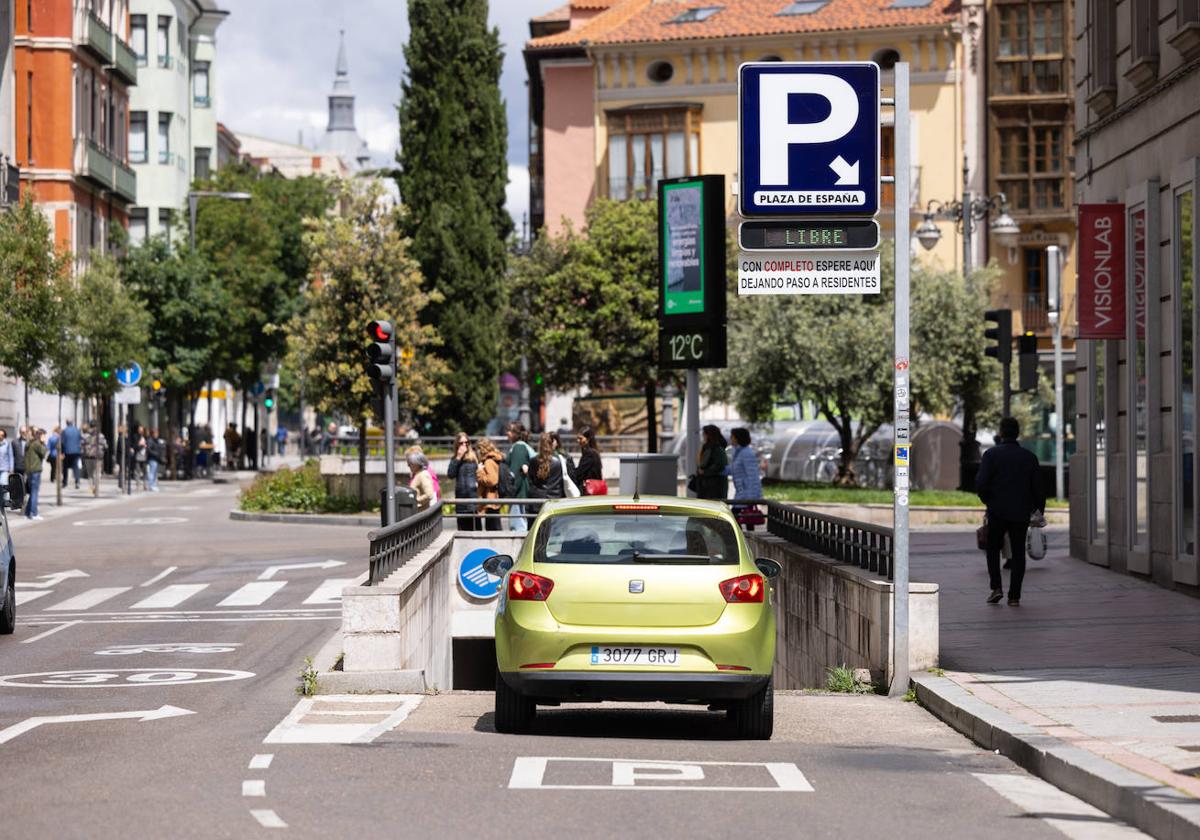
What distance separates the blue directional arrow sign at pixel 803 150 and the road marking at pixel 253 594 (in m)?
10.4

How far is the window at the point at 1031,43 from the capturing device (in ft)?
231

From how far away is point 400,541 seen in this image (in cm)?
1789

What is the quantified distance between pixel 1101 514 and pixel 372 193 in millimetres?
28763

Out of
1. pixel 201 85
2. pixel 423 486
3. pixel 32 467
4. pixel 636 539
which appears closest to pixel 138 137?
pixel 201 85

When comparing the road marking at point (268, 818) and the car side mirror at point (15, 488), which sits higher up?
the car side mirror at point (15, 488)

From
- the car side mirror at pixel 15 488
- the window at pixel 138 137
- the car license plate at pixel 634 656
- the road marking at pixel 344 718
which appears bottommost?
the road marking at pixel 344 718

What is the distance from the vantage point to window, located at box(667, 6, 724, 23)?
7500 centimetres

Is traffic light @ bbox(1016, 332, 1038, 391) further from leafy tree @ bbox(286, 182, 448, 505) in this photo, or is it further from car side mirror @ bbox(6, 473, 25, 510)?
car side mirror @ bbox(6, 473, 25, 510)

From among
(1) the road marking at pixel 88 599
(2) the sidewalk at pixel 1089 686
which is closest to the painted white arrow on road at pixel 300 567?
(1) the road marking at pixel 88 599

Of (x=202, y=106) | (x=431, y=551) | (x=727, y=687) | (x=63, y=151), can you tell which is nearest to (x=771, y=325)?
(x=63, y=151)

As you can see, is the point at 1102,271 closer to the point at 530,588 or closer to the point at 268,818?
the point at 530,588

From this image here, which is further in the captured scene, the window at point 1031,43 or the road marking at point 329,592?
the window at point 1031,43

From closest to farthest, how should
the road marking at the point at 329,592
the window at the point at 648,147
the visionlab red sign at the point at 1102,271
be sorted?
1. the visionlab red sign at the point at 1102,271
2. the road marking at the point at 329,592
3. the window at the point at 648,147

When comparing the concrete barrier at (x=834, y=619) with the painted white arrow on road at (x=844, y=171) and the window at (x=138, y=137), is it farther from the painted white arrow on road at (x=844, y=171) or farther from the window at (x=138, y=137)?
the window at (x=138, y=137)
